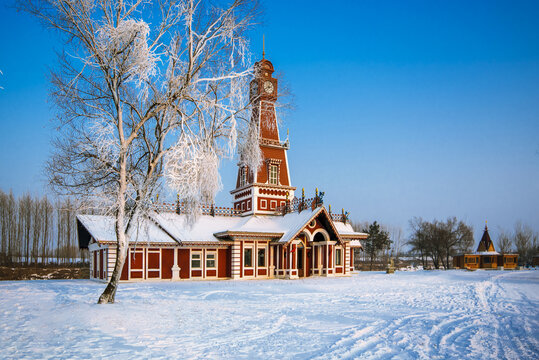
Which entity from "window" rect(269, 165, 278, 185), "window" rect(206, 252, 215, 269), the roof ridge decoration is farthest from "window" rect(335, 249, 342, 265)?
the roof ridge decoration

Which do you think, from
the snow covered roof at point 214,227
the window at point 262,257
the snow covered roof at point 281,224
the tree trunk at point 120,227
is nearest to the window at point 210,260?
the snow covered roof at point 214,227

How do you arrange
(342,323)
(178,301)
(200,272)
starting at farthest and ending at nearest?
(200,272)
(178,301)
(342,323)

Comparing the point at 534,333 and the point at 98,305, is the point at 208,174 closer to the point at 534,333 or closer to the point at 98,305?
the point at 98,305

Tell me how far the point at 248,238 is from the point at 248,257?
1496 millimetres

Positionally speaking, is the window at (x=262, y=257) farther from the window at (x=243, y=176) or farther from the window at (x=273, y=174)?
the window at (x=243, y=176)

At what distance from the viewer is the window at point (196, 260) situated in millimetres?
29156

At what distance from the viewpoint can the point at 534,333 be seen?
10250mm

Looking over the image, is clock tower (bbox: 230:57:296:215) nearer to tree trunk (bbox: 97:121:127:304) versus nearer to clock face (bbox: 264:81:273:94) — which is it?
clock face (bbox: 264:81:273:94)

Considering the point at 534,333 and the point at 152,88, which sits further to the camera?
the point at 152,88

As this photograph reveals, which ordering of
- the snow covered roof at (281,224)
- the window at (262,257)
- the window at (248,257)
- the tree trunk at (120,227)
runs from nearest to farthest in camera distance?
the tree trunk at (120,227) < the snow covered roof at (281,224) < the window at (248,257) < the window at (262,257)

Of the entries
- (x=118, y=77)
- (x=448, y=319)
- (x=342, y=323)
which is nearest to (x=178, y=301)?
(x=342, y=323)

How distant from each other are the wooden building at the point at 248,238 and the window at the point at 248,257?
0.07m

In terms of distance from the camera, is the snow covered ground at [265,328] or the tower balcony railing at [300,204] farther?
the tower balcony railing at [300,204]

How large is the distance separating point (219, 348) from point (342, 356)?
2361 millimetres
